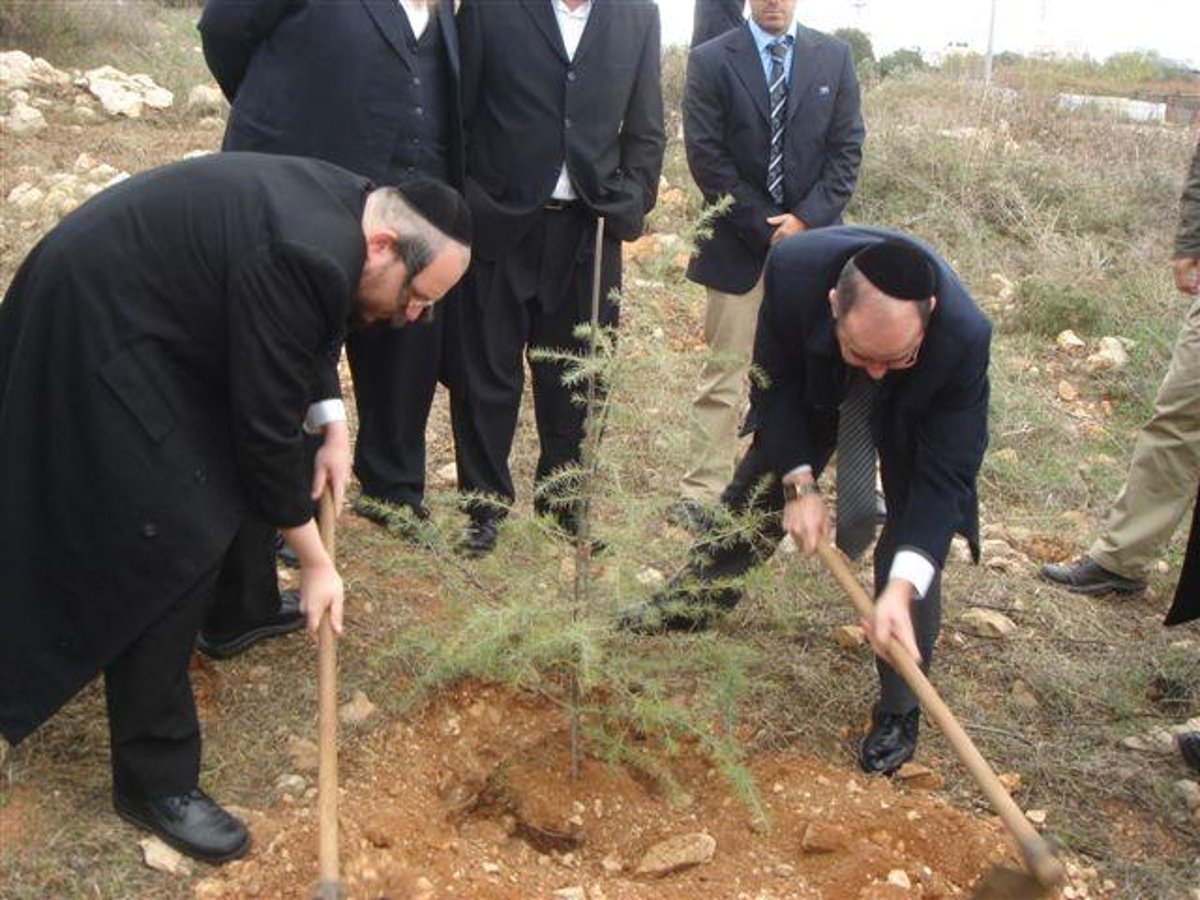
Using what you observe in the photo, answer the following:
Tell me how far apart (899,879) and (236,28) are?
291cm

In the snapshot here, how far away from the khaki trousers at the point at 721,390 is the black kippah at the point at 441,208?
6.32 feet

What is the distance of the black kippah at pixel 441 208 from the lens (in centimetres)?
244

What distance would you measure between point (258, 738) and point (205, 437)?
3.10ft

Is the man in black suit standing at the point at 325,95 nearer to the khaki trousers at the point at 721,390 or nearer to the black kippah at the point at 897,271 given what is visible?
the khaki trousers at the point at 721,390

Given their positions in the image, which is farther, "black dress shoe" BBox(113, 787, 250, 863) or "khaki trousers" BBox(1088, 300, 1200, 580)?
"khaki trousers" BBox(1088, 300, 1200, 580)

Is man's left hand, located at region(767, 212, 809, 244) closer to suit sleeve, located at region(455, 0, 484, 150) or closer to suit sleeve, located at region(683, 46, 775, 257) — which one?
suit sleeve, located at region(683, 46, 775, 257)

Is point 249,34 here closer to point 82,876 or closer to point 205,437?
point 205,437

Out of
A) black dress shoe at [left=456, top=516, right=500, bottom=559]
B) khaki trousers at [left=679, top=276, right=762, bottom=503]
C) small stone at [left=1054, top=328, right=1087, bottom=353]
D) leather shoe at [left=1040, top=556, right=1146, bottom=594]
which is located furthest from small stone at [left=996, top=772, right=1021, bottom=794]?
small stone at [left=1054, top=328, right=1087, bottom=353]

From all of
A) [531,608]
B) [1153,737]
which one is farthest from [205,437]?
[1153,737]

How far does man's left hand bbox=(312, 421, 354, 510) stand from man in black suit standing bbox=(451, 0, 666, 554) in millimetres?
820

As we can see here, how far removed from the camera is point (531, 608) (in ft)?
9.18

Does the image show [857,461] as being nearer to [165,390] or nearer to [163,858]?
[165,390]

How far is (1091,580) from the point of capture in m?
4.34

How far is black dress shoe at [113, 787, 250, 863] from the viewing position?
264 cm
